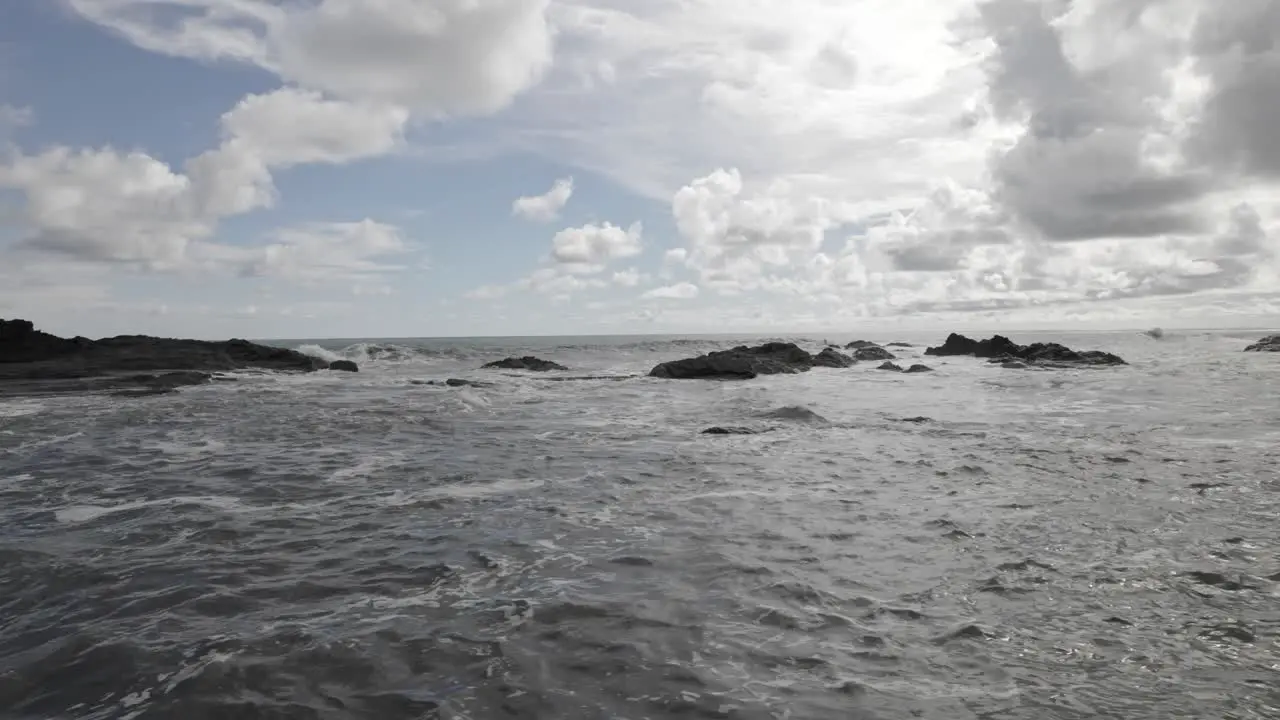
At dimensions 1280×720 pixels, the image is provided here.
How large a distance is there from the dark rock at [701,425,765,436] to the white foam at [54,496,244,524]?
33.0ft

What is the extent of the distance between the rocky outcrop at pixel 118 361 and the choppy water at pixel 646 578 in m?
20.9

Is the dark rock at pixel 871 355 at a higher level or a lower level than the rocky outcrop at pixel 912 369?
higher

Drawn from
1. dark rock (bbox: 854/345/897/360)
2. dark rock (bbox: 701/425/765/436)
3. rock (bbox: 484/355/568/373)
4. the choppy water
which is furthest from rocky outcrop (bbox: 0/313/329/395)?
dark rock (bbox: 854/345/897/360)

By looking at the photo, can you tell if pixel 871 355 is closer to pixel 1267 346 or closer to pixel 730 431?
pixel 1267 346

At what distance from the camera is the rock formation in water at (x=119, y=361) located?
30.8 metres

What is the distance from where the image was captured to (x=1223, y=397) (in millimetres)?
22438

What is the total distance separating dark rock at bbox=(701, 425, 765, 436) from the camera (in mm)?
16250

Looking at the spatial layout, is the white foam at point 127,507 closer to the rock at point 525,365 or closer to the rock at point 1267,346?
the rock at point 525,365

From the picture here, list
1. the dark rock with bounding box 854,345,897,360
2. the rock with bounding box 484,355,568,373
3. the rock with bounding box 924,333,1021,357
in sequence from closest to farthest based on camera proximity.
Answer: the rock with bounding box 484,355,568,373 → the rock with bounding box 924,333,1021,357 → the dark rock with bounding box 854,345,897,360

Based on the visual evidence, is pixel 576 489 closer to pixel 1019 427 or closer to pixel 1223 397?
pixel 1019 427

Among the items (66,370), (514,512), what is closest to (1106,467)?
(514,512)

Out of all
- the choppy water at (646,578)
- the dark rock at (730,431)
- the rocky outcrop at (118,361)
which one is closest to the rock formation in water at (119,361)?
the rocky outcrop at (118,361)

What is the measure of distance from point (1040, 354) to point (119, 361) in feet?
188

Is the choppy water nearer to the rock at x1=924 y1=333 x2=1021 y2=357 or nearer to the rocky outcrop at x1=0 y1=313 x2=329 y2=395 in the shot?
the rocky outcrop at x1=0 y1=313 x2=329 y2=395
